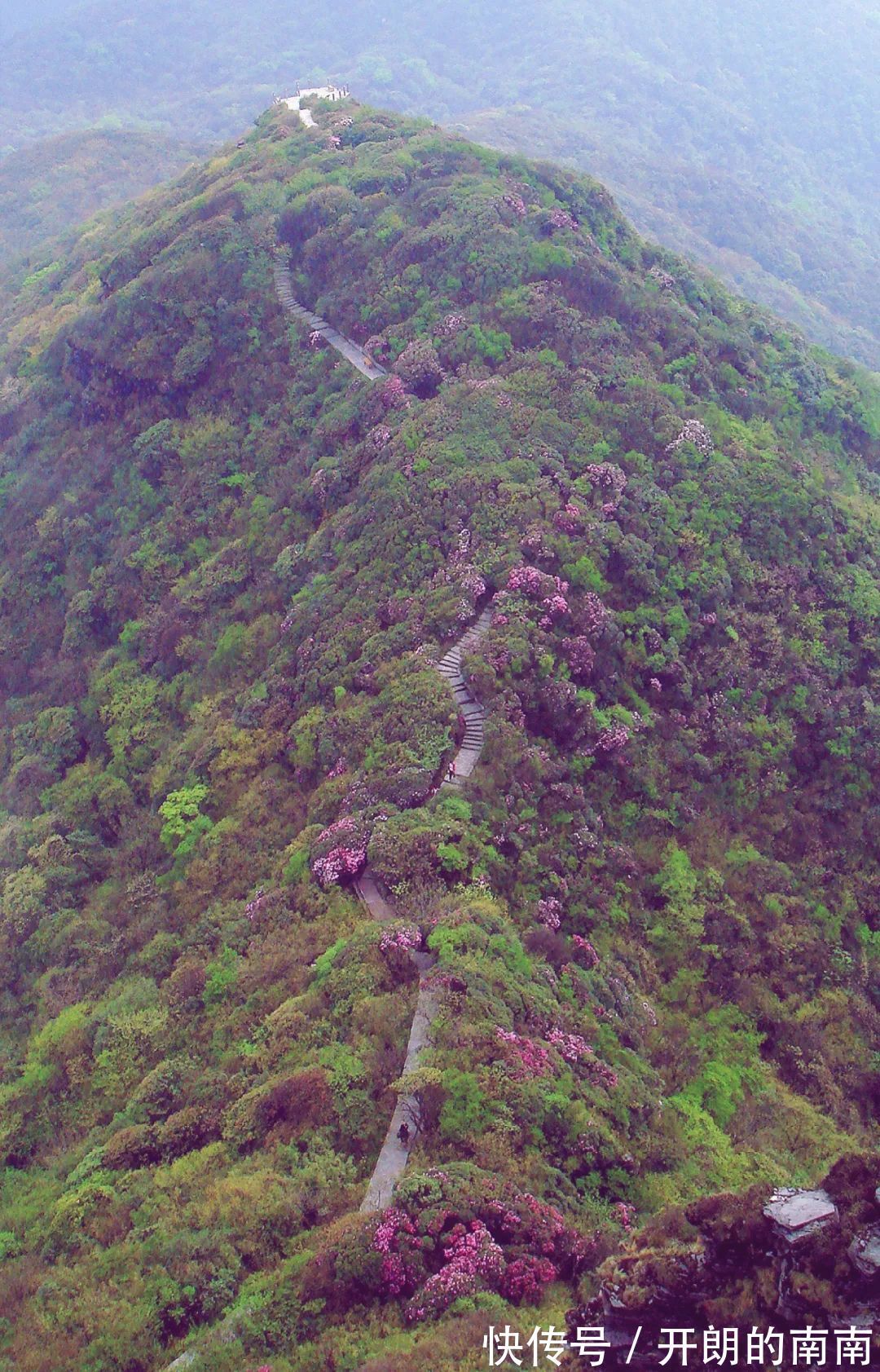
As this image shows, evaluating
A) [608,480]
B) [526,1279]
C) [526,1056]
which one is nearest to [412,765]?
[526,1056]

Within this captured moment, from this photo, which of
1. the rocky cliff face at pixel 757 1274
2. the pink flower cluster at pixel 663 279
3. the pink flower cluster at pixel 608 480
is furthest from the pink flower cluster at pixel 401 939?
the pink flower cluster at pixel 663 279

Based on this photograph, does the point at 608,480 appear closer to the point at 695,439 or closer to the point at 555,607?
the point at 695,439

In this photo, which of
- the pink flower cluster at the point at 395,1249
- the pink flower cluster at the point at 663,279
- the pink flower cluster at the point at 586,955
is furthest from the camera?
the pink flower cluster at the point at 663,279

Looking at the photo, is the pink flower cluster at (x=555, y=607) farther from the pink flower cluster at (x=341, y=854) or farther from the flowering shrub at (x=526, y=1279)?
the flowering shrub at (x=526, y=1279)

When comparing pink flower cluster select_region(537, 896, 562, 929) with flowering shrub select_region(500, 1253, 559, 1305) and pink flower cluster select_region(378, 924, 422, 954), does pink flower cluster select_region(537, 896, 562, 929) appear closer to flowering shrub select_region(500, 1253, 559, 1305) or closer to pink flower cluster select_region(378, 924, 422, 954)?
pink flower cluster select_region(378, 924, 422, 954)

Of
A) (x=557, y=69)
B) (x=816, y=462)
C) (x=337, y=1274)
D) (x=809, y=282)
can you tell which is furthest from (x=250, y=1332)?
(x=557, y=69)

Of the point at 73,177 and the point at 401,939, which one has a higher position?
the point at 73,177
